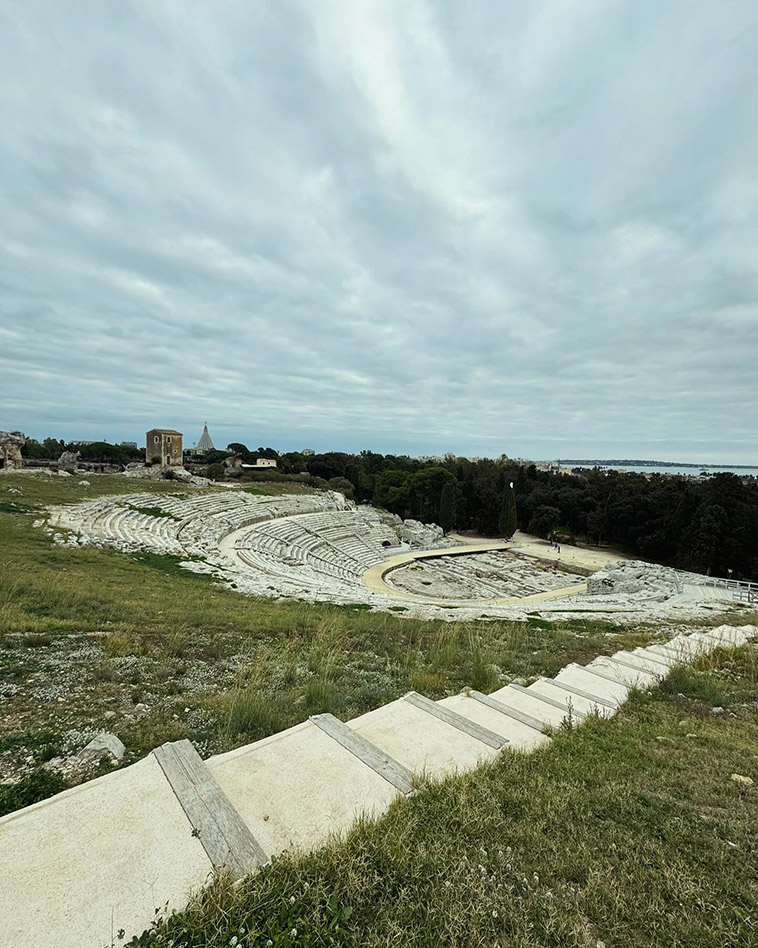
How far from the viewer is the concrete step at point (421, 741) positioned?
3.17m

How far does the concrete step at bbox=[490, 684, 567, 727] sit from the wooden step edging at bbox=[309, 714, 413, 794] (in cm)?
185

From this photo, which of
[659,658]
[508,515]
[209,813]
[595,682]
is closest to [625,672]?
[595,682]

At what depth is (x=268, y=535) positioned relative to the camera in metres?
28.4

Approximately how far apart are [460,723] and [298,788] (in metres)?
1.63

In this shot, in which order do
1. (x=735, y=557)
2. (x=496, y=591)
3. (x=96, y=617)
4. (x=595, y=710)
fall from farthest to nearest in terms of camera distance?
(x=735, y=557), (x=496, y=591), (x=96, y=617), (x=595, y=710)

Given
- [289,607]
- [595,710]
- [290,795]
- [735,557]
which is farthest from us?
[735,557]

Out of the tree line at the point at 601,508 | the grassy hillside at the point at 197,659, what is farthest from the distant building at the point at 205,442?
the grassy hillside at the point at 197,659

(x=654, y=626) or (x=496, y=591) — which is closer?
(x=654, y=626)

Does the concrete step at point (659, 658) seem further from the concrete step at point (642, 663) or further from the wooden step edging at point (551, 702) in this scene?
the wooden step edging at point (551, 702)

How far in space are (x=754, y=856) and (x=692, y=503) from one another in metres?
42.6

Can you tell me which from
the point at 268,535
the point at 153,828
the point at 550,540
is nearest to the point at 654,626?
the point at 153,828

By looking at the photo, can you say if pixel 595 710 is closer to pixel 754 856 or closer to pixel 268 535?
pixel 754 856

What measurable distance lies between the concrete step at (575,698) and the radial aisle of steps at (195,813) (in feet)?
3.38

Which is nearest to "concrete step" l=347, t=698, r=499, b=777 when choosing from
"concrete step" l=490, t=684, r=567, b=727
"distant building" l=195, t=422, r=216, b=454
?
"concrete step" l=490, t=684, r=567, b=727
